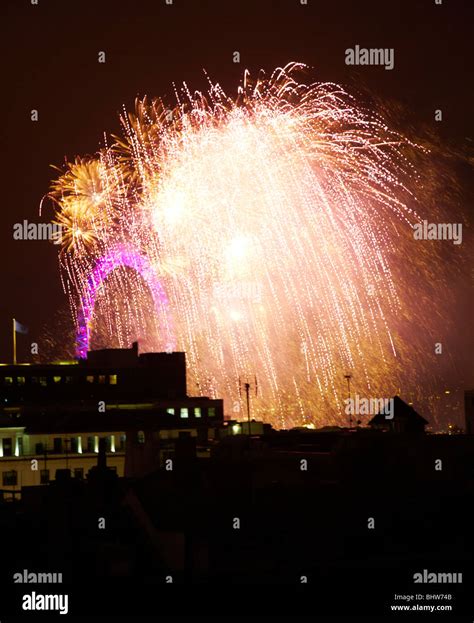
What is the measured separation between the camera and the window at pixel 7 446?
106m

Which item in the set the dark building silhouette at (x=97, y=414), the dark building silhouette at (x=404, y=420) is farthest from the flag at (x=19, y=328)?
the dark building silhouette at (x=404, y=420)

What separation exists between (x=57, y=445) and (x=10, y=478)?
5677mm

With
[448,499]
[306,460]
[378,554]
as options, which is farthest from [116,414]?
[378,554]

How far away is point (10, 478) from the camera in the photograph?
103 metres

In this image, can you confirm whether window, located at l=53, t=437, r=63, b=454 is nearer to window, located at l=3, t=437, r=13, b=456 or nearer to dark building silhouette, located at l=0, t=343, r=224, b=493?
dark building silhouette, located at l=0, t=343, r=224, b=493

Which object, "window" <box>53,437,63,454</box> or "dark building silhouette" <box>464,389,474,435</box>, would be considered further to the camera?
"window" <box>53,437,63,454</box>

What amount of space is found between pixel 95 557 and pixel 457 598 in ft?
41.8

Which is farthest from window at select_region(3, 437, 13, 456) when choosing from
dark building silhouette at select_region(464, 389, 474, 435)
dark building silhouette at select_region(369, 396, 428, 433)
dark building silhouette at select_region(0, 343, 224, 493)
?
dark building silhouette at select_region(464, 389, 474, 435)

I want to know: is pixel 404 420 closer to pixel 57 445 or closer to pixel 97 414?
pixel 57 445

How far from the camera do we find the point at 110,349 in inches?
5443

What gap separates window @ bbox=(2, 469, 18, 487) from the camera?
336 ft

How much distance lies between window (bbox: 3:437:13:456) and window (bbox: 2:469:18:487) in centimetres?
256

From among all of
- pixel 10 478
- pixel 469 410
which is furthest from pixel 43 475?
pixel 469 410

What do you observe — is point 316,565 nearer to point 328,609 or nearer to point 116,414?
point 328,609
